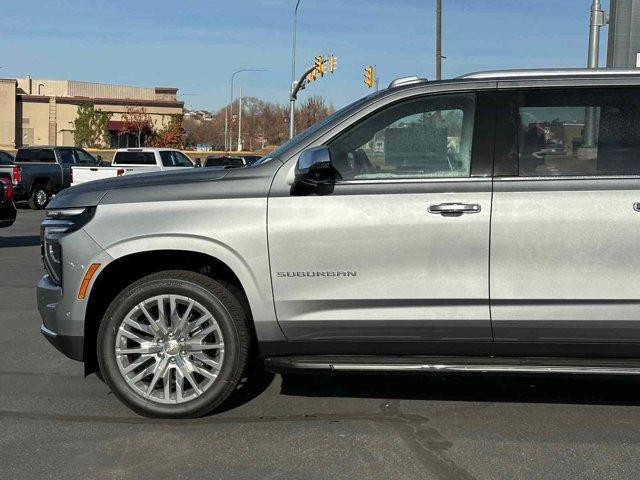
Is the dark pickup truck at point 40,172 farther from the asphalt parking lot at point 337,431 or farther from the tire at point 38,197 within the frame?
the asphalt parking lot at point 337,431

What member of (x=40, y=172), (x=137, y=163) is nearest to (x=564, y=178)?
(x=40, y=172)

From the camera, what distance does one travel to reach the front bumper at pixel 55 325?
4.96 metres

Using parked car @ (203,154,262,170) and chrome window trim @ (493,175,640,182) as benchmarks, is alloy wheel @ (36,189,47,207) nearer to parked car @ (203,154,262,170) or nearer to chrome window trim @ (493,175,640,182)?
parked car @ (203,154,262,170)

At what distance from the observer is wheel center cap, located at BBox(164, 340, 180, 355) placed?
16.3 ft

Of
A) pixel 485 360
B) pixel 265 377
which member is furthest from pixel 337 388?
pixel 485 360

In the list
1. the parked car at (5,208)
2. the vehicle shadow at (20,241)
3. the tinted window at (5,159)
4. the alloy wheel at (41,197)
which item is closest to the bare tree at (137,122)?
the tinted window at (5,159)

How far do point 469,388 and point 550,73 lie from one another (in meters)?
2.18

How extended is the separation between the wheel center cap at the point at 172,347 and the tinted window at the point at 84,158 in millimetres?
22804

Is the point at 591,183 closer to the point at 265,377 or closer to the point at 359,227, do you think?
the point at 359,227

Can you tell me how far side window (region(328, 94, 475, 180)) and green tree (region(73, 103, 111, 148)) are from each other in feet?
240

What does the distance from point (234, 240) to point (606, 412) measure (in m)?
2.53

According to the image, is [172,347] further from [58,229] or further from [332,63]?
[332,63]

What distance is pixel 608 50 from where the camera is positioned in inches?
743

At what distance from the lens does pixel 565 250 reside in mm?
4621
